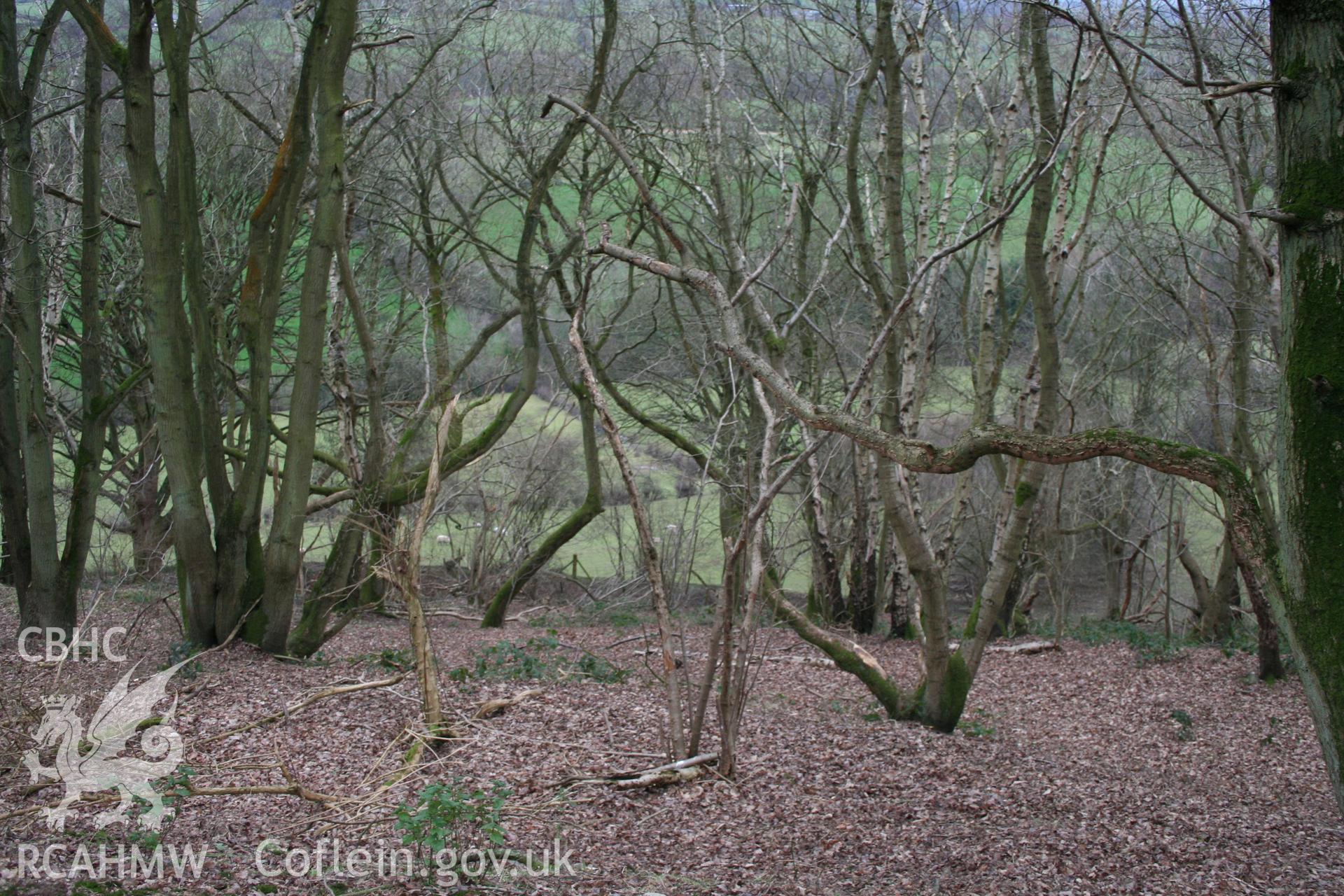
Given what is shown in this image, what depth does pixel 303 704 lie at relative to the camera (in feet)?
15.5

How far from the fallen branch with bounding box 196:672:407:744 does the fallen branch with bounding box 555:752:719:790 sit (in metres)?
1.46

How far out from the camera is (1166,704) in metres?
7.11

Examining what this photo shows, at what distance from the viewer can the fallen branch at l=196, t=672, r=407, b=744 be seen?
4.38m

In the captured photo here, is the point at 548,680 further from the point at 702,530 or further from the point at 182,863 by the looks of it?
the point at 702,530

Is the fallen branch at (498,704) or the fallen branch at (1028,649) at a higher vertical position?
the fallen branch at (498,704)

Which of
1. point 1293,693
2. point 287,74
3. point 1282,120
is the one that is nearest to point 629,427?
point 287,74

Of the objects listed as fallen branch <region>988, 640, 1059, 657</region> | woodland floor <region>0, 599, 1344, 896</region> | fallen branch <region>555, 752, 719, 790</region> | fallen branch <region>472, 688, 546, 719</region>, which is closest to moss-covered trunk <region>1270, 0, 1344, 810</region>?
woodland floor <region>0, 599, 1344, 896</region>

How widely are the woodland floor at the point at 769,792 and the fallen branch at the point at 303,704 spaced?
8 cm

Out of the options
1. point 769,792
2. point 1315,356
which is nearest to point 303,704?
point 769,792

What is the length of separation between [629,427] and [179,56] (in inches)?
347

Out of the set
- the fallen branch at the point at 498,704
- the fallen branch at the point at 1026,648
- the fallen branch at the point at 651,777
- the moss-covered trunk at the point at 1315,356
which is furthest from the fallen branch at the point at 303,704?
the fallen branch at the point at 1026,648

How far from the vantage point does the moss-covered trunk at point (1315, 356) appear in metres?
2.35

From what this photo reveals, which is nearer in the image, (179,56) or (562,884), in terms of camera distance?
(562,884)

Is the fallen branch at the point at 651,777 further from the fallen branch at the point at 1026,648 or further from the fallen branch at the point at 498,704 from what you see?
the fallen branch at the point at 1026,648
